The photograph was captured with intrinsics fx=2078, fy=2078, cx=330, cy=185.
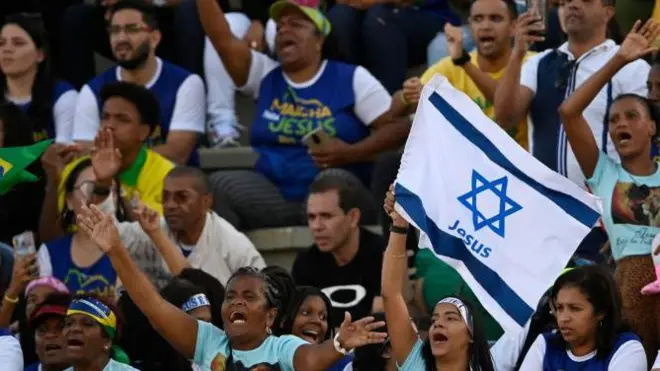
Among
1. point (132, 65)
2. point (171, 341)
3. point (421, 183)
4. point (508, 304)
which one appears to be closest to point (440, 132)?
point (421, 183)

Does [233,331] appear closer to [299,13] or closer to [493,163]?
[493,163]

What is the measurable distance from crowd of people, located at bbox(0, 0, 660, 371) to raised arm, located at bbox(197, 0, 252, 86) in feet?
0.04

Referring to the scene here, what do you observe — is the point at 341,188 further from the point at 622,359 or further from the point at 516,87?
the point at 622,359

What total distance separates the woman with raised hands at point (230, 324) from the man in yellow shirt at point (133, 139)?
175 cm

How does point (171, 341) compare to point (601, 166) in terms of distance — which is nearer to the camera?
point (171, 341)

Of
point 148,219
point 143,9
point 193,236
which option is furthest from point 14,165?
point 143,9

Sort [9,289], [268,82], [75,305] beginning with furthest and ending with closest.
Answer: [268,82] → [9,289] → [75,305]

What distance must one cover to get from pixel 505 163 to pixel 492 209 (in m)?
0.22

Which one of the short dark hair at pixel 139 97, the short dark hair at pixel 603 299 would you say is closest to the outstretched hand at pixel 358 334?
the short dark hair at pixel 603 299

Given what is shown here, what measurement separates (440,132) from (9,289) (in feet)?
8.01

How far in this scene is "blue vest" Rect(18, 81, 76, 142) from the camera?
11.7 m

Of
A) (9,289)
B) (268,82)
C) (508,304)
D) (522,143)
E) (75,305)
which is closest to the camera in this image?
(508,304)

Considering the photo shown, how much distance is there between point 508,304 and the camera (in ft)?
28.6

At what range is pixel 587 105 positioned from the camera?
996 cm
